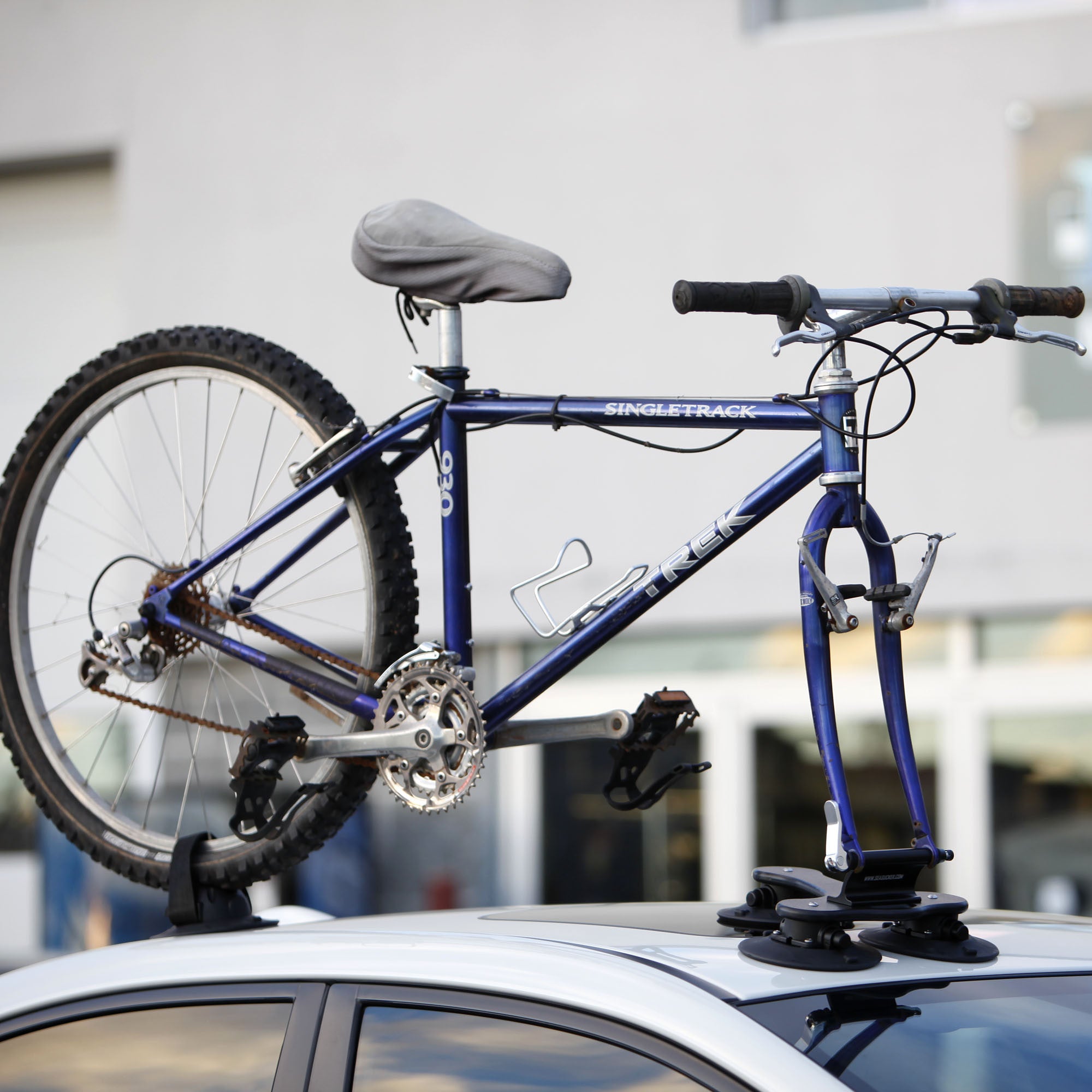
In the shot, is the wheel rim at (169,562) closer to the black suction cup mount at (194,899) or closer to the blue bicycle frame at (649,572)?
the blue bicycle frame at (649,572)

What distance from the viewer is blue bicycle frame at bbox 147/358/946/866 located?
2.32 m

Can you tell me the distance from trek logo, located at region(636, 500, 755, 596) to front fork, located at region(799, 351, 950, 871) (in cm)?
17

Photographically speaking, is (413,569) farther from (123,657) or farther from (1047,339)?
(1047,339)

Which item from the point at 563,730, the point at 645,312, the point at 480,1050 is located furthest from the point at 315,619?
the point at 645,312

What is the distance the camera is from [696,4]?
823 cm

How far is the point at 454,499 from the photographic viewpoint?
9.28ft

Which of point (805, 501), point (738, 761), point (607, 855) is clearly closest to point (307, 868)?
point (607, 855)

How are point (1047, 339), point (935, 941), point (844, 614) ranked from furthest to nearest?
point (1047, 339) → point (844, 614) → point (935, 941)

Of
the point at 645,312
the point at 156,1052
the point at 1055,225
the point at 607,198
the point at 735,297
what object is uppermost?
the point at 607,198

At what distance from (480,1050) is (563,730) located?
0.89 m

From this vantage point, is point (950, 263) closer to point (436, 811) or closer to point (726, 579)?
point (726, 579)

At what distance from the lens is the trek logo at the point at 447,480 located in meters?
2.80

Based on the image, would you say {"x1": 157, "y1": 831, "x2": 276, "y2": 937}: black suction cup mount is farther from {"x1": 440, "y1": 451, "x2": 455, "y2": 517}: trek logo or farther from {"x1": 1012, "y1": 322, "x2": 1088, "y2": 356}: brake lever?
{"x1": 1012, "y1": 322, "x2": 1088, "y2": 356}: brake lever

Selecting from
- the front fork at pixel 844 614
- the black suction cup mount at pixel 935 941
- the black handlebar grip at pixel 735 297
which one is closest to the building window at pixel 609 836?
the front fork at pixel 844 614
